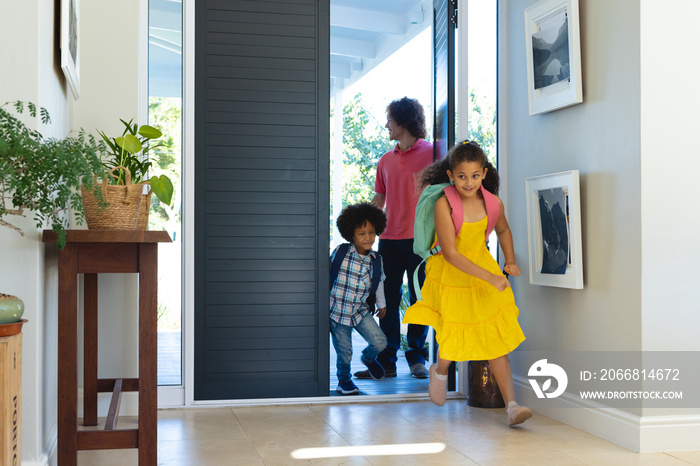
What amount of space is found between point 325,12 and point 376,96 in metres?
2.65

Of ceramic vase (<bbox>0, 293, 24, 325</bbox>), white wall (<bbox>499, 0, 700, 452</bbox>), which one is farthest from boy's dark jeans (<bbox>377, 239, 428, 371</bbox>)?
ceramic vase (<bbox>0, 293, 24, 325</bbox>)

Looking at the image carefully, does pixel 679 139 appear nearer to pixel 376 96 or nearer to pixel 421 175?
pixel 421 175

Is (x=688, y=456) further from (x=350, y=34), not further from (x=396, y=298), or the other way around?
(x=350, y=34)

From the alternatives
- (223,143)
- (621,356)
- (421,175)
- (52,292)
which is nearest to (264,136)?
(223,143)

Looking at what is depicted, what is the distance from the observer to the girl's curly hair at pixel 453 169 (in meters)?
2.77

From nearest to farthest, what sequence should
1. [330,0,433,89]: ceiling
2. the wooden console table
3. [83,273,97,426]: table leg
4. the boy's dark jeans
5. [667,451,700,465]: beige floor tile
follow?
the wooden console table → [667,451,700,465]: beige floor tile → [83,273,97,426]: table leg → the boy's dark jeans → [330,0,433,89]: ceiling

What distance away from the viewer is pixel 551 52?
289cm

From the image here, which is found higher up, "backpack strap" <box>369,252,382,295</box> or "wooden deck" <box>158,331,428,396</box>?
"backpack strap" <box>369,252,382,295</box>

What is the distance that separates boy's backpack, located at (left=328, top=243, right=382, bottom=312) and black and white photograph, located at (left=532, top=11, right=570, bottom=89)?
3.75ft

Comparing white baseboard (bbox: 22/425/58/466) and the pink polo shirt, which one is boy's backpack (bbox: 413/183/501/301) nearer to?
the pink polo shirt

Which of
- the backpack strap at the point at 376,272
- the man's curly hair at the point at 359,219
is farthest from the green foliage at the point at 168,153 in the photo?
the backpack strap at the point at 376,272

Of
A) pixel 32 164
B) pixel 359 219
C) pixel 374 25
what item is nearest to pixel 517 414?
pixel 359 219

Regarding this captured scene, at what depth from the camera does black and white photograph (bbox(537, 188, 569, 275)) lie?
9.10 ft

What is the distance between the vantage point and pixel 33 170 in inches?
62.4
